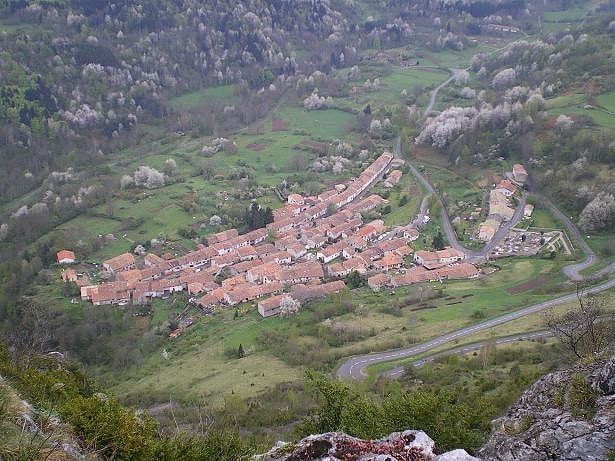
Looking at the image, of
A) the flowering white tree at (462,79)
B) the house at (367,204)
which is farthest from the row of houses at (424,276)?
the flowering white tree at (462,79)

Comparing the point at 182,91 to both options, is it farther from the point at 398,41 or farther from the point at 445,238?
the point at 445,238

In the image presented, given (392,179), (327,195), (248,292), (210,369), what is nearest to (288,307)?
(248,292)

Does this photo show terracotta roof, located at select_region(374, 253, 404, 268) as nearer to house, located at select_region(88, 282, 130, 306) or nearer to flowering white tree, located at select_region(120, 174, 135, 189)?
house, located at select_region(88, 282, 130, 306)

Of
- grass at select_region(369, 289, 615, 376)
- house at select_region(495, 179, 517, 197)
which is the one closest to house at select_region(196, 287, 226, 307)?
grass at select_region(369, 289, 615, 376)

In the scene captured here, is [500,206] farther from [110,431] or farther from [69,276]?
[110,431]

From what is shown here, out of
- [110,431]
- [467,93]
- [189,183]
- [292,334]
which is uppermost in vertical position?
[110,431]
